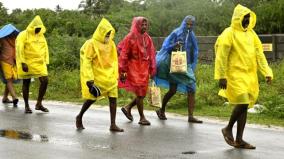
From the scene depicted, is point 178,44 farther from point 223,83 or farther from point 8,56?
point 8,56

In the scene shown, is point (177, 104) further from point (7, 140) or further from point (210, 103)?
point (7, 140)

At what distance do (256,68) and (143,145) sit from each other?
6.02ft

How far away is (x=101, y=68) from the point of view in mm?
10039

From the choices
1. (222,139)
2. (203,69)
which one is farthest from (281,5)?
(222,139)

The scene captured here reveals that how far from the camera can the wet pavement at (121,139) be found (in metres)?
8.11

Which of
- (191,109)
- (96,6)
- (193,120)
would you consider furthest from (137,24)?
(96,6)

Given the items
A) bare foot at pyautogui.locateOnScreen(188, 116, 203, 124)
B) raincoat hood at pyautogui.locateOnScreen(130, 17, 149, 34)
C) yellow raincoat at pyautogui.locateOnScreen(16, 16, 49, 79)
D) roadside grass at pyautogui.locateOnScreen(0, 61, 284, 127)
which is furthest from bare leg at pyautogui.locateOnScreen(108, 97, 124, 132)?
yellow raincoat at pyautogui.locateOnScreen(16, 16, 49, 79)

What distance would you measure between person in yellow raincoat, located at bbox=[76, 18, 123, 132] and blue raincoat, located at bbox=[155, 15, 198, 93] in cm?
175

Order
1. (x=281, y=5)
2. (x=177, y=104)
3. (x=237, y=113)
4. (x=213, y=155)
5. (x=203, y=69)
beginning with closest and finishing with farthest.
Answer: (x=213, y=155) < (x=237, y=113) < (x=177, y=104) < (x=203, y=69) < (x=281, y=5)

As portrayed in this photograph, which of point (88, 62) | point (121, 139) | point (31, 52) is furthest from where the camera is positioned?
point (31, 52)

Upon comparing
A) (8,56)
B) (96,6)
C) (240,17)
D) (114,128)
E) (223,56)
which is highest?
(96,6)

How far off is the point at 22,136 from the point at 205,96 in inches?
234

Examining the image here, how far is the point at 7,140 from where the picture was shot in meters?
9.07

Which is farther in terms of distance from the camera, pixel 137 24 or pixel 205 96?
pixel 205 96
